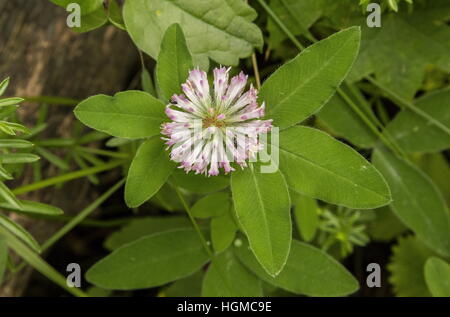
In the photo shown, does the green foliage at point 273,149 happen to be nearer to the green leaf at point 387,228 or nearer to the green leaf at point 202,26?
the green leaf at point 202,26

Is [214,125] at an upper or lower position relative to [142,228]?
lower

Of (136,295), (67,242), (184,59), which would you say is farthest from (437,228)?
(67,242)

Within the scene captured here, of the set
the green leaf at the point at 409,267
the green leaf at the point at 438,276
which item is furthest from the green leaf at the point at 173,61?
the green leaf at the point at 409,267

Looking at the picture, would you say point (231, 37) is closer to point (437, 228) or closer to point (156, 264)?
point (156, 264)

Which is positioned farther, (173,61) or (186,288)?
(186,288)

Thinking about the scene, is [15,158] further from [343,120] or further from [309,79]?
[343,120]

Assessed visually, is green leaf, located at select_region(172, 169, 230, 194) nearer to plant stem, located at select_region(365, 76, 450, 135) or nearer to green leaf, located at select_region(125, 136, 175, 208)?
green leaf, located at select_region(125, 136, 175, 208)

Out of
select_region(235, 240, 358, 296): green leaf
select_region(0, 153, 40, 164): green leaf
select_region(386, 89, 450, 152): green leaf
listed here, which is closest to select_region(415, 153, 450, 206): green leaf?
select_region(386, 89, 450, 152): green leaf

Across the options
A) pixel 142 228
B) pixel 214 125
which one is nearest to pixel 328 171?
pixel 214 125
